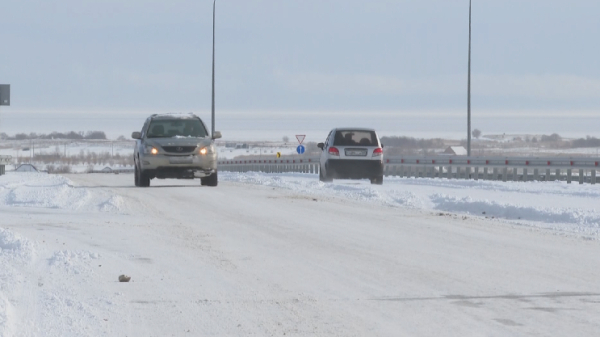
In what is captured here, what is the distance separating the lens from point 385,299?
9.20 m

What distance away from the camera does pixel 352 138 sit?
32656 mm

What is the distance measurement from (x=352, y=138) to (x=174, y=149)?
6.70 metres

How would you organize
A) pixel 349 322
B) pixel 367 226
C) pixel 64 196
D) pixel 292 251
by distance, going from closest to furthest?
1. pixel 349 322
2. pixel 292 251
3. pixel 367 226
4. pixel 64 196

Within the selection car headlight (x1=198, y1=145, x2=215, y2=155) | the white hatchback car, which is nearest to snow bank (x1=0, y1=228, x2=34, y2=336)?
car headlight (x1=198, y1=145, x2=215, y2=155)

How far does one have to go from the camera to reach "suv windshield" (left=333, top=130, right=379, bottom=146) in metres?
32.2

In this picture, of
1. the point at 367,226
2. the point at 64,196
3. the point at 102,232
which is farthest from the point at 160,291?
the point at 64,196

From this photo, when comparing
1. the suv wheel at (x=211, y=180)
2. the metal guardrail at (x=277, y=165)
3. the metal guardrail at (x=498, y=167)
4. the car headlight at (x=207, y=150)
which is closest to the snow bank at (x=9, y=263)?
the car headlight at (x=207, y=150)

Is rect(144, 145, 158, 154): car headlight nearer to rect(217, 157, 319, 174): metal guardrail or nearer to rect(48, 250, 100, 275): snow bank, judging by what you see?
rect(48, 250, 100, 275): snow bank

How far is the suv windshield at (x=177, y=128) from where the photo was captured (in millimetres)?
29188

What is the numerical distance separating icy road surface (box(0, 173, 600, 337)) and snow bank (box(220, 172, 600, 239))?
111 mm

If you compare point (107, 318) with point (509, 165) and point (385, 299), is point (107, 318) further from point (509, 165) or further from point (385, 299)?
point (509, 165)

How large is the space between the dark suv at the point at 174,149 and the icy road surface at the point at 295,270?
7144 millimetres

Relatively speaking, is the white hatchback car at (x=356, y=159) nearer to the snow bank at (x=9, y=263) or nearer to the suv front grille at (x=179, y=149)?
the suv front grille at (x=179, y=149)

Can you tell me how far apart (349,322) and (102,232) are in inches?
306
